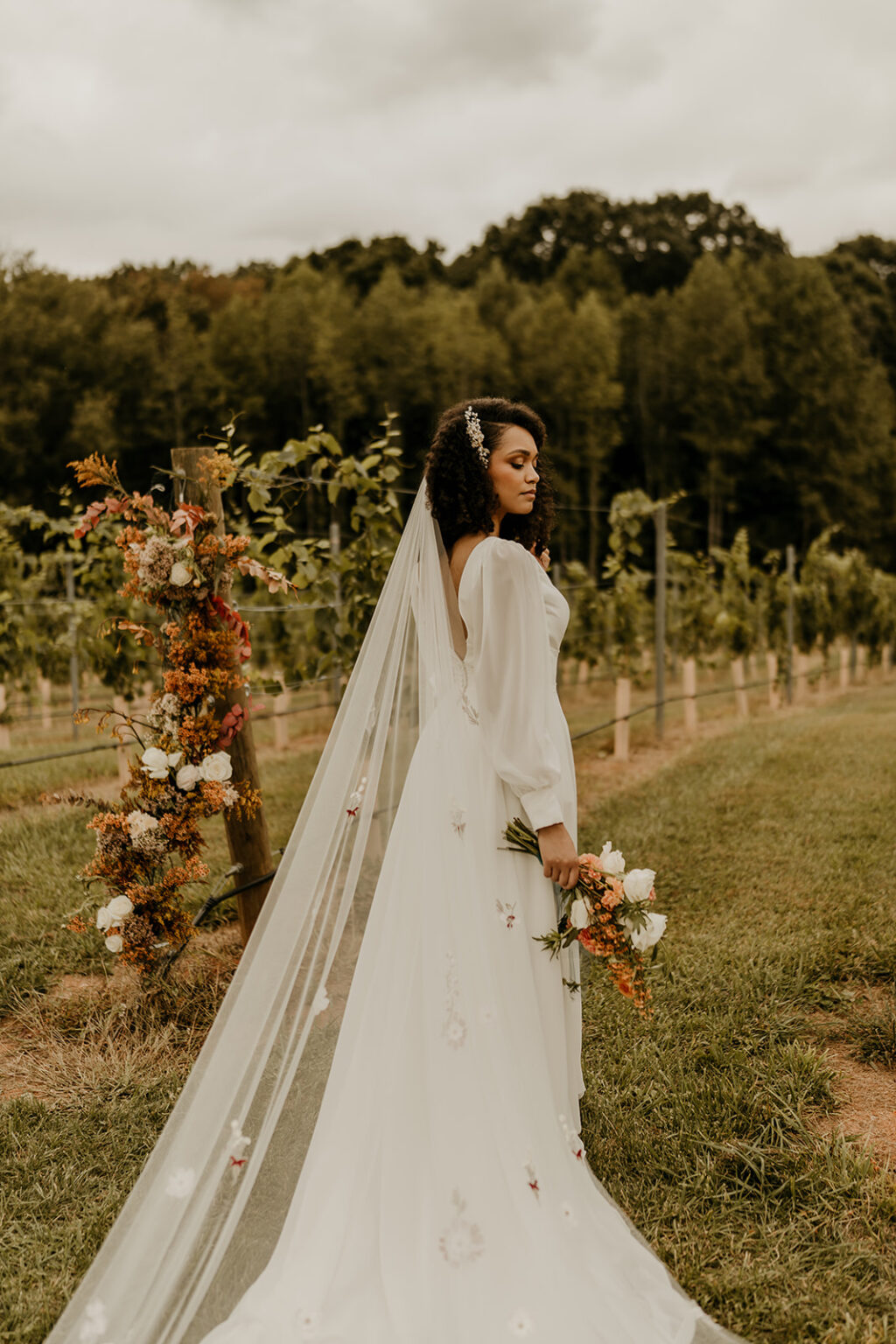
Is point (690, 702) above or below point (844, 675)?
above

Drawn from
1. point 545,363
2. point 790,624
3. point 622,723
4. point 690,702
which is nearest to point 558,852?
point 622,723

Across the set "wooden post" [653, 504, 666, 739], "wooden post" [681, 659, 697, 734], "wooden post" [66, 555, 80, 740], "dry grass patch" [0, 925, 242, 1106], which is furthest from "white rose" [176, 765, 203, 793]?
"wooden post" [681, 659, 697, 734]

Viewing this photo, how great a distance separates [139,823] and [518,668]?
1.52 m

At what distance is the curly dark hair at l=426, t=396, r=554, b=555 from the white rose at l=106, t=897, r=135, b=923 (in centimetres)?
154

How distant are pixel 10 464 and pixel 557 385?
14572mm

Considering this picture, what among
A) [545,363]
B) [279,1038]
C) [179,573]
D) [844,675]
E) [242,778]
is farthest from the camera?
[545,363]

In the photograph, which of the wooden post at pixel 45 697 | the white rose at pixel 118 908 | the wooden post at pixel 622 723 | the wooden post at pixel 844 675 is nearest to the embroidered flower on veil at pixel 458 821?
the white rose at pixel 118 908

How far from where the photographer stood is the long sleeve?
7.03ft

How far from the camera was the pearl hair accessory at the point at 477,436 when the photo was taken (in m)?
2.39

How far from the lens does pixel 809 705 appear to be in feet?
41.1

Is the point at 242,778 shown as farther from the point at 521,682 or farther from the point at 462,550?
the point at 521,682

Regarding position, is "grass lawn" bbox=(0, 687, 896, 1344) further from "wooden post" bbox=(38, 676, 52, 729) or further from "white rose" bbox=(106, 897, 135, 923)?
"wooden post" bbox=(38, 676, 52, 729)

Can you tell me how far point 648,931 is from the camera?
2.15 m

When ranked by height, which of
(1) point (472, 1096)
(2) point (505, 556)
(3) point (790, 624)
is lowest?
(1) point (472, 1096)
